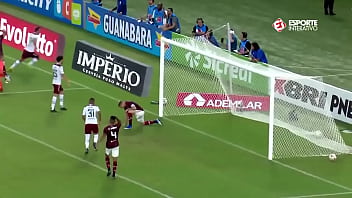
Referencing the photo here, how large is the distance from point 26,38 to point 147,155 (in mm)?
12037

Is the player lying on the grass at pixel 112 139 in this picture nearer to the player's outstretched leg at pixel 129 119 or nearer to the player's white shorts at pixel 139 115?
the player's outstretched leg at pixel 129 119

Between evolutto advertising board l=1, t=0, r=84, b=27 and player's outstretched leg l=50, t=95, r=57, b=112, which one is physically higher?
evolutto advertising board l=1, t=0, r=84, b=27

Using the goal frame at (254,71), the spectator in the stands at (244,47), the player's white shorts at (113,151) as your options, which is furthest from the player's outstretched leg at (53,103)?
the spectator in the stands at (244,47)

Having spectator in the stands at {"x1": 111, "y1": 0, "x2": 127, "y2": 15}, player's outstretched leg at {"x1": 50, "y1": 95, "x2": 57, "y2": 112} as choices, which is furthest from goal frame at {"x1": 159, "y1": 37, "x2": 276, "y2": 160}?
spectator in the stands at {"x1": 111, "y1": 0, "x2": 127, "y2": 15}

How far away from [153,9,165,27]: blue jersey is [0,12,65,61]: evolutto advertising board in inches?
166

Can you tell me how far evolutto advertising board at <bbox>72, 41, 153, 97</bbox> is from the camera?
3309 cm

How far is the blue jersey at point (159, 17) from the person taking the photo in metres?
44.2

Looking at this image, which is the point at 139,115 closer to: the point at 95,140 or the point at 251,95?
the point at 95,140

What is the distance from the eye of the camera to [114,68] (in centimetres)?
3400

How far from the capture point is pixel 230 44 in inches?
1583

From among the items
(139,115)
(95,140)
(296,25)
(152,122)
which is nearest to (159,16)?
(296,25)

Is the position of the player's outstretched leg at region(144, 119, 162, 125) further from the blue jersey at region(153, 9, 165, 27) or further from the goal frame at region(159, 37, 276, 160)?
the blue jersey at region(153, 9, 165, 27)

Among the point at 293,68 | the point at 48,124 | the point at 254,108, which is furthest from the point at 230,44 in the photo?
the point at 48,124

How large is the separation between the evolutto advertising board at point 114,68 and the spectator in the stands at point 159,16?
925 cm
